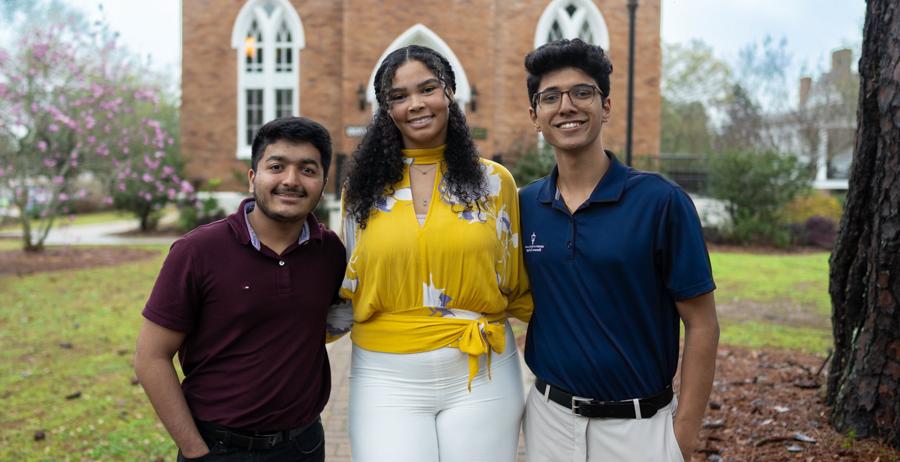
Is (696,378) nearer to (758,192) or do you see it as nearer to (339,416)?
(339,416)

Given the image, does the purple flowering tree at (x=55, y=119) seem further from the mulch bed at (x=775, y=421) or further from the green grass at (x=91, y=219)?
the mulch bed at (x=775, y=421)

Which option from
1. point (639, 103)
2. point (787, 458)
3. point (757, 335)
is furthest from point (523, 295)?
point (639, 103)

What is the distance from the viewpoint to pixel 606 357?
2.37 m

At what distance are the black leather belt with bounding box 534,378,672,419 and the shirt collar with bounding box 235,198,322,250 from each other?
1.09 meters

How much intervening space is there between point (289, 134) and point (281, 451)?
3.68ft

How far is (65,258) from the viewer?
46.1ft

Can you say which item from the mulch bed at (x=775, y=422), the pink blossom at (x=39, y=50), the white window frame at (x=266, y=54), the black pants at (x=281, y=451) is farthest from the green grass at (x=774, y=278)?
the pink blossom at (x=39, y=50)

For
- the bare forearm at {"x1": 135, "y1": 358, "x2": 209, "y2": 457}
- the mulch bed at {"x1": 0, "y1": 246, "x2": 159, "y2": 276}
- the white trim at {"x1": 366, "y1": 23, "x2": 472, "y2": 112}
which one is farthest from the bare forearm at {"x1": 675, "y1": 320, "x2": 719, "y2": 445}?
the white trim at {"x1": 366, "y1": 23, "x2": 472, "y2": 112}

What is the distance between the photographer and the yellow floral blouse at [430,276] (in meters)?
2.56

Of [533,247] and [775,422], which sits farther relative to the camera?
[775,422]

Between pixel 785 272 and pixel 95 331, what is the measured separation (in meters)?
11.0

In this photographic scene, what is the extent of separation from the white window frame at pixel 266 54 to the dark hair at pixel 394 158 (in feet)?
56.4

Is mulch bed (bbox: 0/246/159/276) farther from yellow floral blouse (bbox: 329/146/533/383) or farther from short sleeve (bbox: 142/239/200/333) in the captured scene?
yellow floral blouse (bbox: 329/146/533/383)

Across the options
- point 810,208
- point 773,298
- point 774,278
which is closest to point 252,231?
point 773,298
